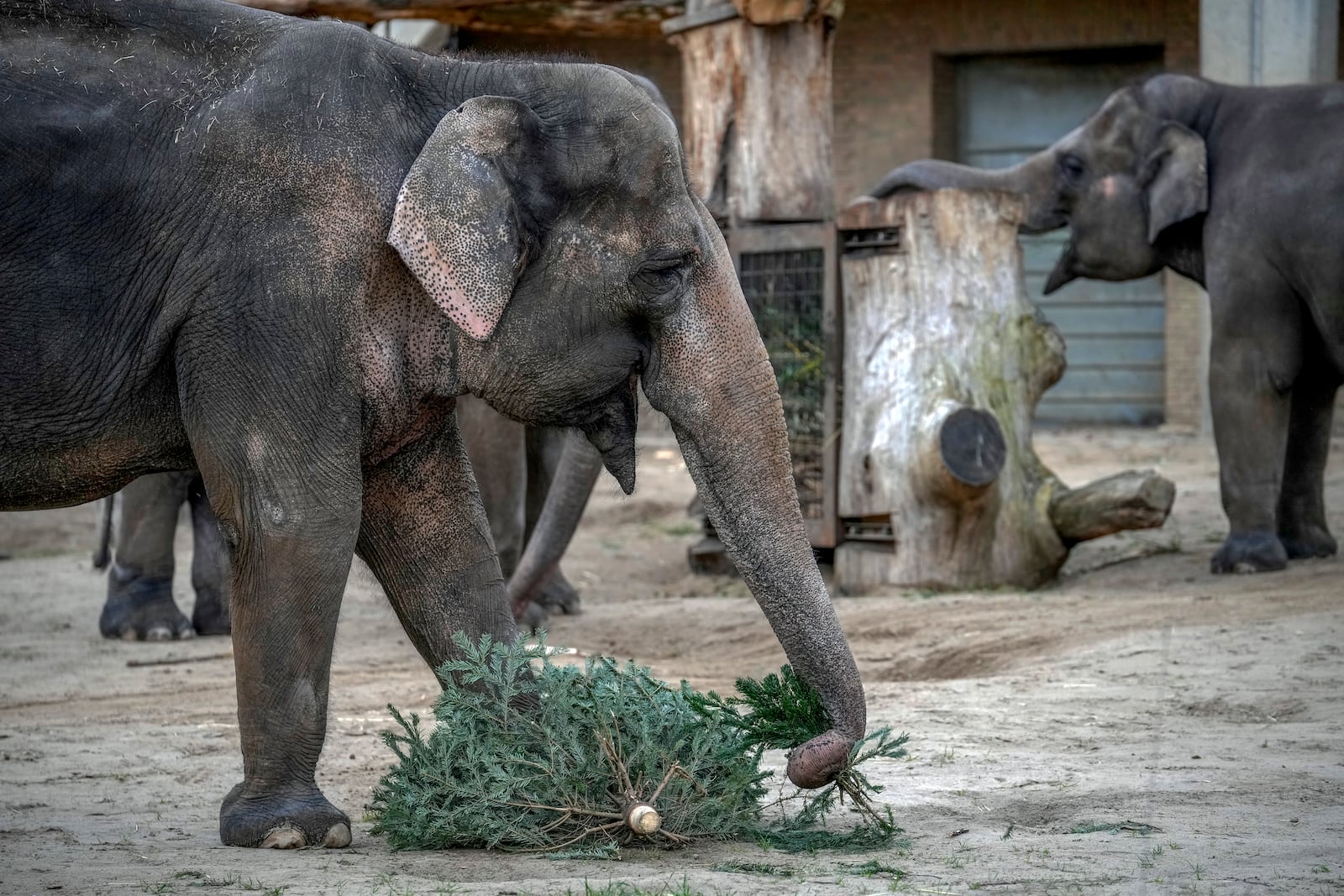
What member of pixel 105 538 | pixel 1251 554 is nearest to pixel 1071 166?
pixel 1251 554

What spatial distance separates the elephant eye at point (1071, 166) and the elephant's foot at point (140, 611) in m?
5.12

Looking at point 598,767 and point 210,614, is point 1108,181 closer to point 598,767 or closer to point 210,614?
point 210,614

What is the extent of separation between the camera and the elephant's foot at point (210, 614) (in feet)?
28.3

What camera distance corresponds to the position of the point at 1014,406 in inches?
339

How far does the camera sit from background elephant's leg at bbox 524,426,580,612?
855cm

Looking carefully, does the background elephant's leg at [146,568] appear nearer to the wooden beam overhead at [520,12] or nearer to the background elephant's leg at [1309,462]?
the wooden beam overhead at [520,12]

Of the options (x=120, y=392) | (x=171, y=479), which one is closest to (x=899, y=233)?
(x=171, y=479)

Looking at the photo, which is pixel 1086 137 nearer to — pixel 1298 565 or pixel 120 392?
pixel 1298 565

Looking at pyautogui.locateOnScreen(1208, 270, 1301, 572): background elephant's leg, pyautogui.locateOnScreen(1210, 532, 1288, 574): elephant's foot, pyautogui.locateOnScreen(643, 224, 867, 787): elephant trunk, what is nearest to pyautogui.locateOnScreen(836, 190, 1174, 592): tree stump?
pyautogui.locateOnScreen(1210, 532, 1288, 574): elephant's foot

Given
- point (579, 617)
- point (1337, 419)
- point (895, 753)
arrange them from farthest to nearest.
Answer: point (1337, 419)
point (579, 617)
point (895, 753)

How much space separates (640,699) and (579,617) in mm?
4309

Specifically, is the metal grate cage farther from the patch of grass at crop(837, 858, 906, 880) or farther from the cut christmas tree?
the patch of grass at crop(837, 858, 906, 880)

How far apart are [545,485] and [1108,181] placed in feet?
11.3

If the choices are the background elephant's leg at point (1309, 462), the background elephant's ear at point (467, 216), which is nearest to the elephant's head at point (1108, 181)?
the background elephant's leg at point (1309, 462)
